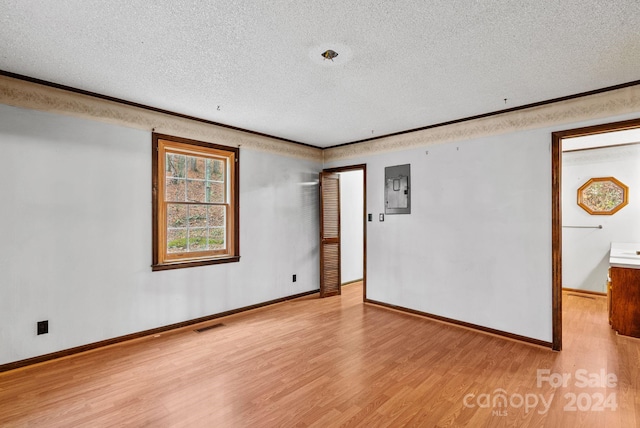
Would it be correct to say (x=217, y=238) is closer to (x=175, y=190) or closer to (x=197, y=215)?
(x=197, y=215)

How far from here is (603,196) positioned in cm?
524

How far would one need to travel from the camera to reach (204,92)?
10.1ft

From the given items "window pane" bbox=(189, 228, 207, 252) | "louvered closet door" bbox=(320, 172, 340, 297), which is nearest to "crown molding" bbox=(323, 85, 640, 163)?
"louvered closet door" bbox=(320, 172, 340, 297)

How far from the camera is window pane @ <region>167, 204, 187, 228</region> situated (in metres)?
3.79

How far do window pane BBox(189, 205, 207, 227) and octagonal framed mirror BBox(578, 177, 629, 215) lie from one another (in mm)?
6262

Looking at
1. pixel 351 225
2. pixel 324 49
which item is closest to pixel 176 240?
pixel 324 49

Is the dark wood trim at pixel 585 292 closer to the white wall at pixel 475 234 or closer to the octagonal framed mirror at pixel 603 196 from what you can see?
the octagonal framed mirror at pixel 603 196

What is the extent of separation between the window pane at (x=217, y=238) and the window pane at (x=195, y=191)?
446 mm

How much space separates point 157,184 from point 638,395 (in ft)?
15.7

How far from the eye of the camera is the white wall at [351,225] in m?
6.38

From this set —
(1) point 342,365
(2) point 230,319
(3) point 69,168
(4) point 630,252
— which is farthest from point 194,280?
(4) point 630,252

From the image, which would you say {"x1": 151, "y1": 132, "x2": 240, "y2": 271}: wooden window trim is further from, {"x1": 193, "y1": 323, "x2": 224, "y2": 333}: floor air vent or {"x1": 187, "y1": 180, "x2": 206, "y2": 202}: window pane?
{"x1": 193, "y1": 323, "x2": 224, "y2": 333}: floor air vent

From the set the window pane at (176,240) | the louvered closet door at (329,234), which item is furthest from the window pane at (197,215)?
the louvered closet door at (329,234)

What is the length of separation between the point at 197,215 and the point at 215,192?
0.40m
